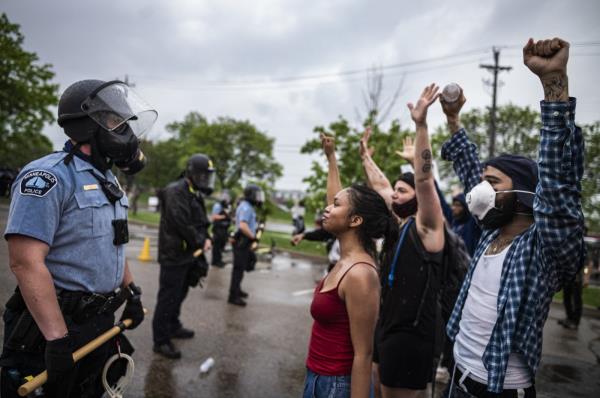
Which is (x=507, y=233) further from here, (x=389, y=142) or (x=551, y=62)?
(x=389, y=142)

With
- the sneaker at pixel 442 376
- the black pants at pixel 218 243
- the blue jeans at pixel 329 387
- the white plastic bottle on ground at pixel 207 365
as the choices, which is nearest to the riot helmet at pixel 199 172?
the white plastic bottle on ground at pixel 207 365

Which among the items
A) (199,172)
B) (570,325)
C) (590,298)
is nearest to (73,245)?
(199,172)

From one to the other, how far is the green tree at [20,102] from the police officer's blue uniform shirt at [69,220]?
10.2 meters

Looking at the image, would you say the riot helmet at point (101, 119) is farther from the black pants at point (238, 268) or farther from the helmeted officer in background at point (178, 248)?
the black pants at point (238, 268)

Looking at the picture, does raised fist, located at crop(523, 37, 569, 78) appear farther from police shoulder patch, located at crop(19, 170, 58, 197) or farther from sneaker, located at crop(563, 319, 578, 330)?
sneaker, located at crop(563, 319, 578, 330)

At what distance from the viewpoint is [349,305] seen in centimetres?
190

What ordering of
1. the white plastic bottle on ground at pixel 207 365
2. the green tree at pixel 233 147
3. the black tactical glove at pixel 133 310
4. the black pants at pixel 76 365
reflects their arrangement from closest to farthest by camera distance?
the black pants at pixel 76 365
the black tactical glove at pixel 133 310
the white plastic bottle on ground at pixel 207 365
the green tree at pixel 233 147

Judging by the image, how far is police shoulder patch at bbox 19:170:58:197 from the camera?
1774 mm

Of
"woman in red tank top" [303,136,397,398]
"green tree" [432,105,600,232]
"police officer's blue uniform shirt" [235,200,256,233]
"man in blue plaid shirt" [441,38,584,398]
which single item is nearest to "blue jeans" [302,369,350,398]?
"woman in red tank top" [303,136,397,398]

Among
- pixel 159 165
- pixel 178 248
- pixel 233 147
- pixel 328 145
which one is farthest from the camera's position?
pixel 233 147

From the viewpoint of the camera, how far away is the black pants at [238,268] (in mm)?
6684

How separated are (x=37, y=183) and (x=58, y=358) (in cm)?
82

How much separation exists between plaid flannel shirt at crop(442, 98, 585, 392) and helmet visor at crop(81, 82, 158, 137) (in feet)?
7.03

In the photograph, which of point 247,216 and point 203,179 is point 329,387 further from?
point 247,216
